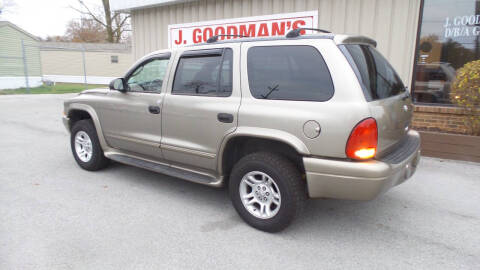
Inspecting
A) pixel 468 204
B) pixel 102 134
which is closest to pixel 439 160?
pixel 468 204

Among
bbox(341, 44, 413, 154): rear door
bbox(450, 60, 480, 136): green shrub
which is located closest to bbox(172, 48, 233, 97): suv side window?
bbox(341, 44, 413, 154): rear door

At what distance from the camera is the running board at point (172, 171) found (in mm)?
3684

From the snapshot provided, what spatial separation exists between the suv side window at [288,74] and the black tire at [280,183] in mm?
603

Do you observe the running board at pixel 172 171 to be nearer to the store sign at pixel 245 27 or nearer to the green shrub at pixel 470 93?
the green shrub at pixel 470 93

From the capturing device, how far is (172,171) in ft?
13.1

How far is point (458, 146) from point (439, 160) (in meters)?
0.37

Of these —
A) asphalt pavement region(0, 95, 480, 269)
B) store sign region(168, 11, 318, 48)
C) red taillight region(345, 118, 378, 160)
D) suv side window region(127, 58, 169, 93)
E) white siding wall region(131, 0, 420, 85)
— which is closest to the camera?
red taillight region(345, 118, 378, 160)

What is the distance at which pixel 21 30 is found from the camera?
70.5 feet

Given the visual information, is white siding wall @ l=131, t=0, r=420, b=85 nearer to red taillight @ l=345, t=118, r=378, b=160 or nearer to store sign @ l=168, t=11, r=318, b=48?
store sign @ l=168, t=11, r=318, b=48

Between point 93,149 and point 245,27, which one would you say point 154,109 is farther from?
point 245,27

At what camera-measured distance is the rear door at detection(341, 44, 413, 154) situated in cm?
291

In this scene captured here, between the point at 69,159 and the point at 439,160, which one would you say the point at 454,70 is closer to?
the point at 439,160

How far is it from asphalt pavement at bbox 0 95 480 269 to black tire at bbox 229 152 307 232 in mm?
136

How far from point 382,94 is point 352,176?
0.89 m
